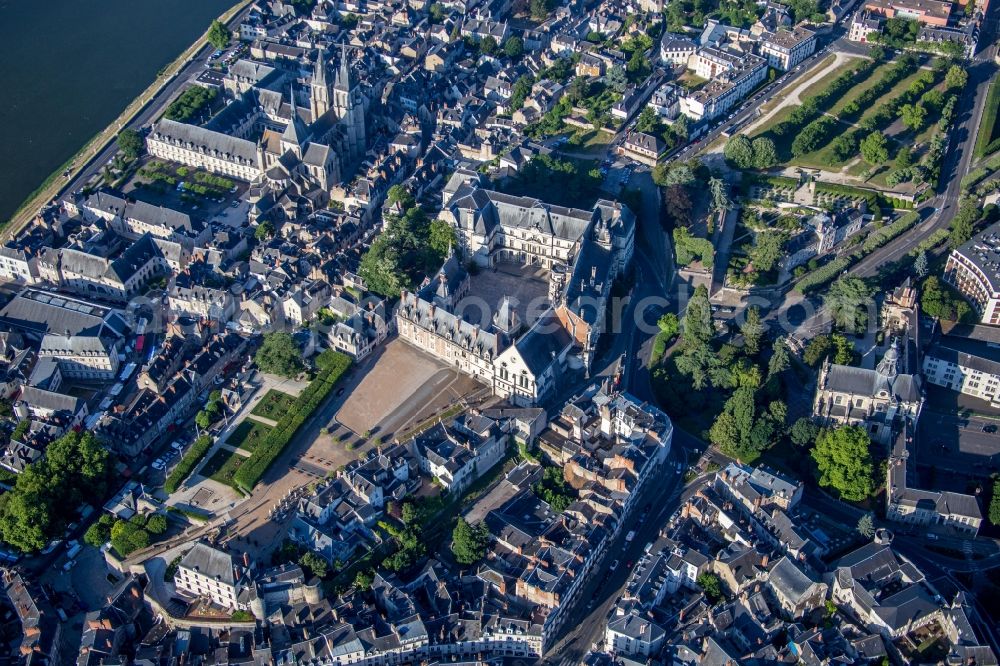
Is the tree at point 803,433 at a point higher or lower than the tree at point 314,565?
higher

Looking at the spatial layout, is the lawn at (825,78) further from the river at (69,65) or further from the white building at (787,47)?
the river at (69,65)

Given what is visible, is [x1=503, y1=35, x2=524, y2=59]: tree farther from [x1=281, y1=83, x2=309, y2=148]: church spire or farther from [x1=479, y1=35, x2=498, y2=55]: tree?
[x1=281, y1=83, x2=309, y2=148]: church spire

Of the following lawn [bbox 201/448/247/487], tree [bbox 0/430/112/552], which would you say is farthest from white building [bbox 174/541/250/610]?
tree [bbox 0/430/112/552]

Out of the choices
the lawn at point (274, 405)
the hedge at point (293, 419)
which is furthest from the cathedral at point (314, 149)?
the lawn at point (274, 405)

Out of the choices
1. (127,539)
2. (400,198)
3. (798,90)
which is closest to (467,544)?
(127,539)

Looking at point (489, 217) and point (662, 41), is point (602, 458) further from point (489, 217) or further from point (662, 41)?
point (662, 41)

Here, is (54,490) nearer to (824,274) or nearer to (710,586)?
(710,586)
